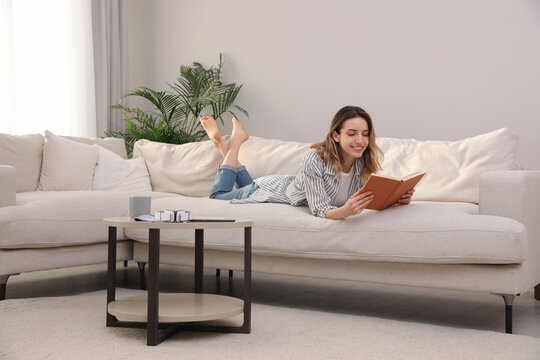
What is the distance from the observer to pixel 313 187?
8.63ft

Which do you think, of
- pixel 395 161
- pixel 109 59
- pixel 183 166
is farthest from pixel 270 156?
pixel 109 59

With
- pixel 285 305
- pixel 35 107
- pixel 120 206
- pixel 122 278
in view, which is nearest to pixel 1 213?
pixel 120 206

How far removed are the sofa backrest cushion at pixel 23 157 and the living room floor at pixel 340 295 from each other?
54cm

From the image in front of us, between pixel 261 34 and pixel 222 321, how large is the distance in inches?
117

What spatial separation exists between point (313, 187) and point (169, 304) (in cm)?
79

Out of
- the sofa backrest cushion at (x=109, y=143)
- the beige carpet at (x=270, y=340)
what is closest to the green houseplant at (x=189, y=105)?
the sofa backrest cushion at (x=109, y=143)

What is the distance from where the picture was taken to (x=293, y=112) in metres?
4.64

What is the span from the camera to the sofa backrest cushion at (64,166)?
11.5 ft

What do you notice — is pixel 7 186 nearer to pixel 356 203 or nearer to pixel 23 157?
pixel 23 157

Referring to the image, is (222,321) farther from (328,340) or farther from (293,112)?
(293,112)

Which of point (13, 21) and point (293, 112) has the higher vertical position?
point (13, 21)

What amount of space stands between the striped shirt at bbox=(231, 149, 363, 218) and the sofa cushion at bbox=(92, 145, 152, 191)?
1.02 m

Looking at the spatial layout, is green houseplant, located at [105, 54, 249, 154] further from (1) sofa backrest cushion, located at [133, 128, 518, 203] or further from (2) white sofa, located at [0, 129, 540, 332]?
(2) white sofa, located at [0, 129, 540, 332]

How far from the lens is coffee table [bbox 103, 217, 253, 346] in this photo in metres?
2.01
